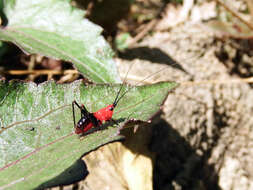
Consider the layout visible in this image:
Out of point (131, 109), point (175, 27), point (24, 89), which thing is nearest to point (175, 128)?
point (131, 109)

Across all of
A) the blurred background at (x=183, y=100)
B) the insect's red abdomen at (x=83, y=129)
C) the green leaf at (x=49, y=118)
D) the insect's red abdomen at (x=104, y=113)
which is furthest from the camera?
the blurred background at (x=183, y=100)

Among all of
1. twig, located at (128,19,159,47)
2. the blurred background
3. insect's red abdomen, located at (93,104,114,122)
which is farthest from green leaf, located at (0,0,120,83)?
twig, located at (128,19,159,47)

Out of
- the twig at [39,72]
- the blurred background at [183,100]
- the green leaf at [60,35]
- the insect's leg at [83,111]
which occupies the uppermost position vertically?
the green leaf at [60,35]

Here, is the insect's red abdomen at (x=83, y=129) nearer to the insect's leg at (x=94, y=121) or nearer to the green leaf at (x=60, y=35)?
the insect's leg at (x=94, y=121)

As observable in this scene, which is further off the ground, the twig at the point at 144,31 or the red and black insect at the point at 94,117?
the red and black insect at the point at 94,117

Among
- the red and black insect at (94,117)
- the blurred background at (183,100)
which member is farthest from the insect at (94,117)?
the blurred background at (183,100)

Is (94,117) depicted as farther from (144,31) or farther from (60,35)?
(144,31)

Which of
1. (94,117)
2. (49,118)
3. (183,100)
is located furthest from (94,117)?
(183,100)
